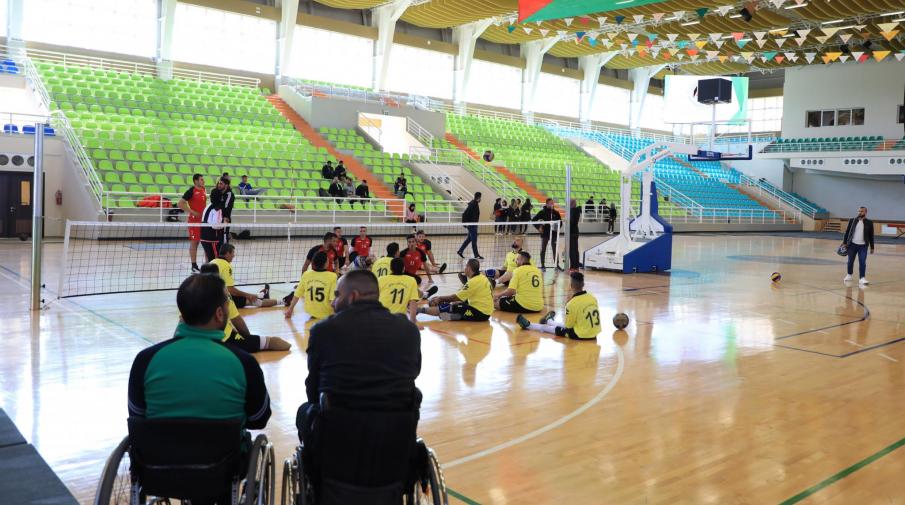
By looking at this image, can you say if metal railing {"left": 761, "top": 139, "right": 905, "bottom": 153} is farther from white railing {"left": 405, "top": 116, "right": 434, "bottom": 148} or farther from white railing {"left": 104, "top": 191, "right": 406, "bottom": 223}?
white railing {"left": 104, "top": 191, "right": 406, "bottom": 223}

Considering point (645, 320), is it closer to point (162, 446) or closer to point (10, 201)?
point (162, 446)

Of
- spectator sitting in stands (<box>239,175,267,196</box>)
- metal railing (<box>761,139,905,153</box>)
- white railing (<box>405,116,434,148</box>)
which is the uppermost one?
metal railing (<box>761,139,905,153</box>)

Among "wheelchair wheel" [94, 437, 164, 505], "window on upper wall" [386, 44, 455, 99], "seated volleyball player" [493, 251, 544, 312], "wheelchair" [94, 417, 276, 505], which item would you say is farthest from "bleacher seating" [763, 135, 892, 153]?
"wheelchair wheel" [94, 437, 164, 505]

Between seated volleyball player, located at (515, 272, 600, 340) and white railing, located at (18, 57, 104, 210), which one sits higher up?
white railing, located at (18, 57, 104, 210)

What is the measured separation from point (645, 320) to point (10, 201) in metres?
18.3

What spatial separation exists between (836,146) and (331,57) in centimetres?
2664

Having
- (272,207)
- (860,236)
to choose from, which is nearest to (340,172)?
(272,207)

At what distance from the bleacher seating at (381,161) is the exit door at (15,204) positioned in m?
11.9

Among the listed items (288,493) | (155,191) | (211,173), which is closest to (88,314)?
(288,493)

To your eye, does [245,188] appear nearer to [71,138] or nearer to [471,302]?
[71,138]

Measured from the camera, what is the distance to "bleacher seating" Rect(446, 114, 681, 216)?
34.8 m

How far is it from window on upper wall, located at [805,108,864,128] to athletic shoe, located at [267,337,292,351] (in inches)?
1602

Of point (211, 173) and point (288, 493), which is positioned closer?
point (288, 493)

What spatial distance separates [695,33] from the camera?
33.2 m
